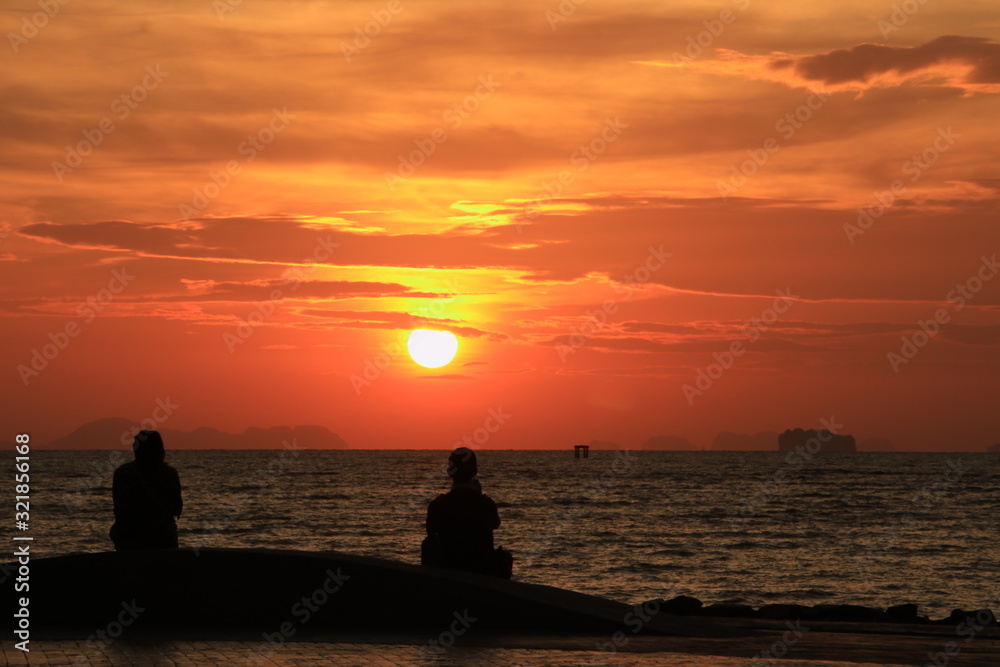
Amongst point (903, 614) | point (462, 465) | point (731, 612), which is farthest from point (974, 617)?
point (462, 465)

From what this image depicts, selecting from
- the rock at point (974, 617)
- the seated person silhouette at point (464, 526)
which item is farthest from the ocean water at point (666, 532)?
the seated person silhouette at point (464, 526)

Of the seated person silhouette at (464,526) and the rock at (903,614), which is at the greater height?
the seated person silhouette at (464,526)

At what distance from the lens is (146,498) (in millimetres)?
12242

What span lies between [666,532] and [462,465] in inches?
1618

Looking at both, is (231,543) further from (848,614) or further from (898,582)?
(848,614)

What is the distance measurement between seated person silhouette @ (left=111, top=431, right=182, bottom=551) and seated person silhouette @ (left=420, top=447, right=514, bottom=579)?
2.86 m

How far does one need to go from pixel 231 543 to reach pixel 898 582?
2681 centimetres

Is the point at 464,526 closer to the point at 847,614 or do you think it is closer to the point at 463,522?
the point at 463,522

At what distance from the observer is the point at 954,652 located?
36.5 feet

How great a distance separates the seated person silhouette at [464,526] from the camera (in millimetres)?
12000

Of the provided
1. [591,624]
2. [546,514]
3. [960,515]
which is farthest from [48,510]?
[591,624]

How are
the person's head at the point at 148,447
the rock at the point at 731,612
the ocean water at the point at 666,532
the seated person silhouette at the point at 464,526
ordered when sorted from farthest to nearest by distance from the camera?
the ocean water at the point at 666,532
the rock at the point at 731,612
the seated person silhouette at the point at 464,526
the person's head at the point at 148,447

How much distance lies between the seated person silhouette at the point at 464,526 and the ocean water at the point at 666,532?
17.5 metres

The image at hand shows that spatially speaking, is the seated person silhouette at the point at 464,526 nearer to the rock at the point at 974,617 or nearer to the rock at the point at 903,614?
the rock at the point at 903,614
